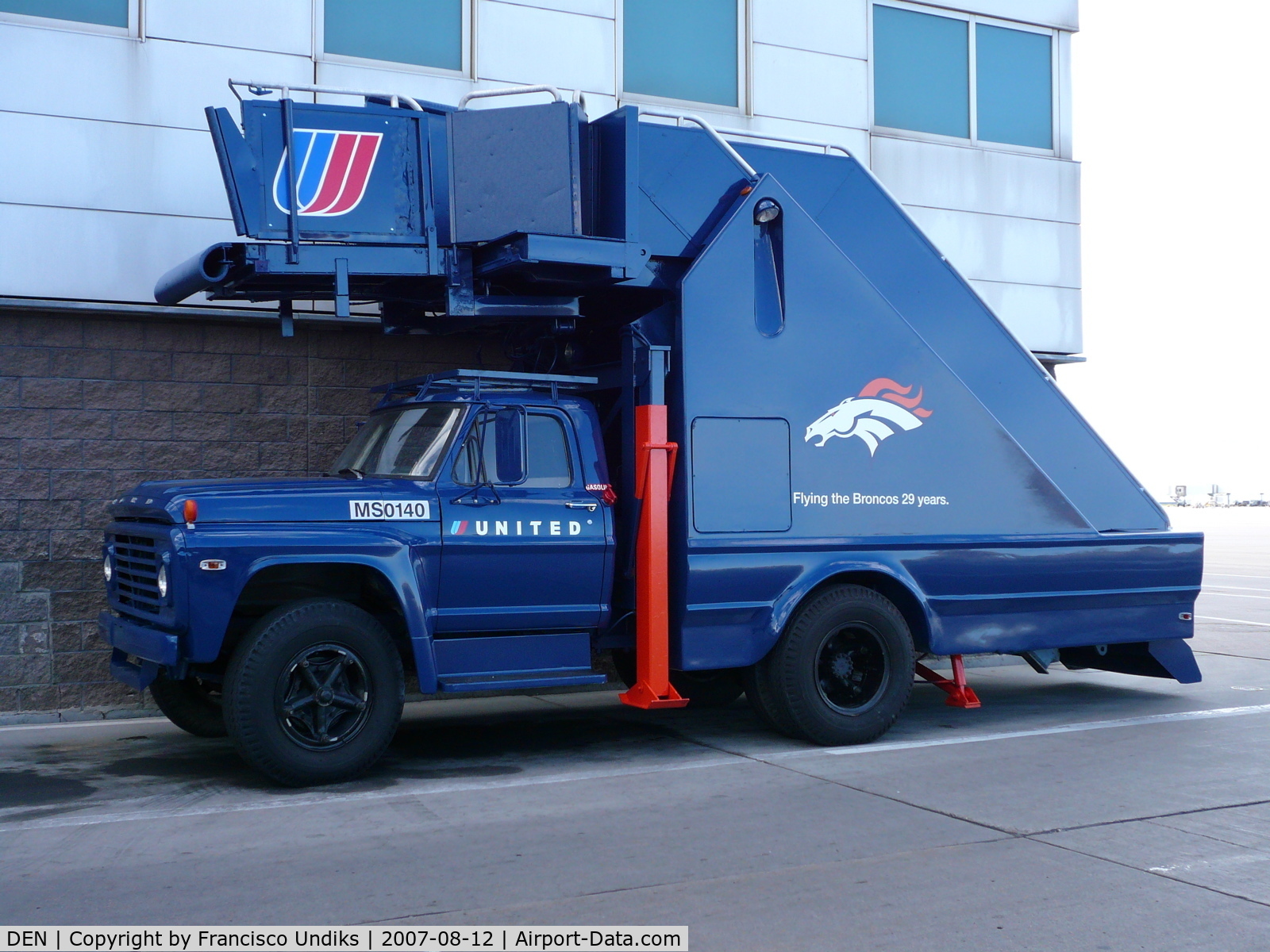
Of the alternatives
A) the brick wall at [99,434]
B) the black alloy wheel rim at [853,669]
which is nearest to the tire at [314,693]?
the black alloy wheel rim at [853,669]

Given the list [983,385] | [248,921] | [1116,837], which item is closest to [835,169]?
[983,385]

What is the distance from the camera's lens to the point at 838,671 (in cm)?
843

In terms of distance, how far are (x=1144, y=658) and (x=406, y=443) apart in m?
6.22

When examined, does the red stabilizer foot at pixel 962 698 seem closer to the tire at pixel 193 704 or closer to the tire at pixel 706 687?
the tire at pixel 706 687

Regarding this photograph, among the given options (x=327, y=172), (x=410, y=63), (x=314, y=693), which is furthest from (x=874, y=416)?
(x=410, y=63)

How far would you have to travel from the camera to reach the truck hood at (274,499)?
22.6ft

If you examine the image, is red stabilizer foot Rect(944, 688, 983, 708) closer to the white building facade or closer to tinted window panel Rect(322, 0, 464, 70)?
the white building facade

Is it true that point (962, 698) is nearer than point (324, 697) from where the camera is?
No

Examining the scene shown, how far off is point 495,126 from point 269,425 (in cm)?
368

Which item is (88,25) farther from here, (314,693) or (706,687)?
(706,687)

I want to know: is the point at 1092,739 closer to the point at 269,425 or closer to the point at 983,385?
the point at 983,385

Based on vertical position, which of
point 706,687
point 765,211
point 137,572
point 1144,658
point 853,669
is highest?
point 765,211

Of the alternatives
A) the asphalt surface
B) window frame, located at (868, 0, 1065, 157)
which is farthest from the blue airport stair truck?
window frame, located at (868, 0, 1065, 157)

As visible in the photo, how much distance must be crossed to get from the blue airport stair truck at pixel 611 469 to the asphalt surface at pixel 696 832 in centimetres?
55
